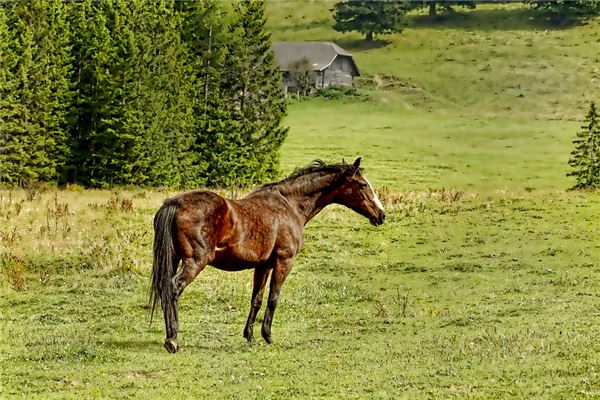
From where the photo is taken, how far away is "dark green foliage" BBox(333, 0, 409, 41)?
124 m

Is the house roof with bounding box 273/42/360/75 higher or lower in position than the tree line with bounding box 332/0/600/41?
lower

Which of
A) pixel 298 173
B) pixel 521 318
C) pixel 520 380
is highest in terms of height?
pixel 298 173

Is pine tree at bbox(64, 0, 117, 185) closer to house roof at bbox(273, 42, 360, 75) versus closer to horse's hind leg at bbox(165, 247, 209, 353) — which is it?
horse's hind leg at bbox(165, 247, 209, 353)

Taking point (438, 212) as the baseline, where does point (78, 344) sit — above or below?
above

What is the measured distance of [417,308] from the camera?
68.0 ft

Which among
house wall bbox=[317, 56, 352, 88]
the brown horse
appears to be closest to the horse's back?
the brown horse

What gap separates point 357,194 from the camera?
16422 millimetres

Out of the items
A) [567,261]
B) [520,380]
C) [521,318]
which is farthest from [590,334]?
[567,261]

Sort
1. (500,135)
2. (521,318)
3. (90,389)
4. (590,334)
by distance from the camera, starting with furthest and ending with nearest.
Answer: (500,135)
(521,318)
(590,334)
(90,389)

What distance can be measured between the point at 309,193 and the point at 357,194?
3.21 ft

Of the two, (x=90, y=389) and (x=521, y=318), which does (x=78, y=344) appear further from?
(x=521, y=318)

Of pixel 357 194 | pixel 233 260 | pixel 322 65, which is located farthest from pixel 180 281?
pixel 322 65

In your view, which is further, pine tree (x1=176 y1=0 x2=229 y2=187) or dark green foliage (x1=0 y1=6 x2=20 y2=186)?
pine tree (x1=176 y1=0 x2=229 y2=187)

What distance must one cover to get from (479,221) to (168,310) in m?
22.6
